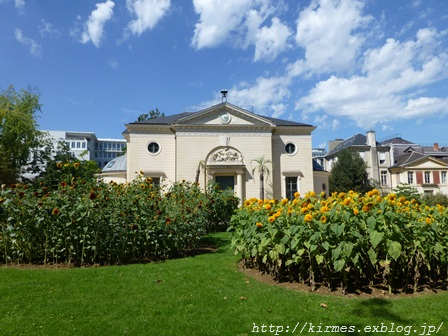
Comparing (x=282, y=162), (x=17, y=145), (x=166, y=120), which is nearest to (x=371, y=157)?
(x=282, y=162)

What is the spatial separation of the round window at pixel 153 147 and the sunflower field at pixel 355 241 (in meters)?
19.0

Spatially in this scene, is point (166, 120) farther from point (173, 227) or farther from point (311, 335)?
point (311, 335)

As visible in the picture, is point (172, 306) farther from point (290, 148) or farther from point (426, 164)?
point (426, 164)

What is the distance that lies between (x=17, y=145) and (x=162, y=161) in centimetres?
1373

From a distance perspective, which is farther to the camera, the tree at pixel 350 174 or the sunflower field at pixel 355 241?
the tree at pixel 350 174

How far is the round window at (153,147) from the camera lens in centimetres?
2339

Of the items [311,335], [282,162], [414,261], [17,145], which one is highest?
[17,145]

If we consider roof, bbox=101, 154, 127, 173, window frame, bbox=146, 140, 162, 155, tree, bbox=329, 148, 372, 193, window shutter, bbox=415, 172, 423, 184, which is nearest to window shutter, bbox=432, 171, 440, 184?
window shutter, bbox=415, 172, 423, 184

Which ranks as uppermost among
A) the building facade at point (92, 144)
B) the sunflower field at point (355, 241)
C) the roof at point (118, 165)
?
the building facade at point (92, 144)

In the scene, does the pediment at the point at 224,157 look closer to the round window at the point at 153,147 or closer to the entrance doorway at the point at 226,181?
the entrance doorway at the point at 226,181

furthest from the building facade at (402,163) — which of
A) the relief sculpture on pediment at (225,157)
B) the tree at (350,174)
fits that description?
the relief sculpture on pediment at (225,157)

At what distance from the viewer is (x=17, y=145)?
26.7m

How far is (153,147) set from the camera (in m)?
23.5

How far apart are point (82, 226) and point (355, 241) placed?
485cm
